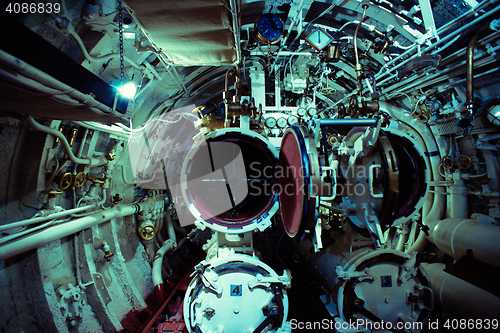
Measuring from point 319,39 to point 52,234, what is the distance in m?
3.75

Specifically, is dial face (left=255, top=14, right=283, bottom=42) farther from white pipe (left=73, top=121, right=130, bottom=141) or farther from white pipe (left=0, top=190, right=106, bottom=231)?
white pipe (left=0, top=190, right=106, bottom=231)

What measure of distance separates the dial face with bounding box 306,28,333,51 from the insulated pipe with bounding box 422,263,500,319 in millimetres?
3375

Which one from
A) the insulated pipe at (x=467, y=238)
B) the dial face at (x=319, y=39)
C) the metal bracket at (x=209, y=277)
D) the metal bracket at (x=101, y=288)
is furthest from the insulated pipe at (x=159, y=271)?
the insulated pipe at (x=467, y=238)

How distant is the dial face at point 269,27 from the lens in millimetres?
2510

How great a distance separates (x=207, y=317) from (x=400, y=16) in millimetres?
4464

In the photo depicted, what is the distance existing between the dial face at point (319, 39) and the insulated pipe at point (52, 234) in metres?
3.52

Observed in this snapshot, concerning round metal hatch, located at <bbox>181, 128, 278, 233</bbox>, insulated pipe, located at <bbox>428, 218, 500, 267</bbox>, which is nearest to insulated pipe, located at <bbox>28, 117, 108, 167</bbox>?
round metal hatch, located at <bbox>181, 128, 278, 233</bbox>

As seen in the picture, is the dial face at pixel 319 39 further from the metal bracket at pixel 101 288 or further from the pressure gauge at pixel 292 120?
the metal bracket at pixel 101 288

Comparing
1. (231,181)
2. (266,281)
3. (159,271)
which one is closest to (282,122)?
(231,181)

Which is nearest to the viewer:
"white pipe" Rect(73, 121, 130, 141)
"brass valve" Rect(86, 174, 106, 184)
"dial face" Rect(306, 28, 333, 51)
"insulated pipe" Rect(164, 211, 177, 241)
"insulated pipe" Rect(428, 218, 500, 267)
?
"white pipe" Rect(73, 121, 130, 141)

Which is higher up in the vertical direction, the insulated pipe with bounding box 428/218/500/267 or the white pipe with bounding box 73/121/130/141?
the white pipe with bounding box 73/121/130/141

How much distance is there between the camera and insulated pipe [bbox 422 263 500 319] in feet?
7.20

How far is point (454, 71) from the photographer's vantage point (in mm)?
2678

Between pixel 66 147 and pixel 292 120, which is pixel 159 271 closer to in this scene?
pixel 66 147
